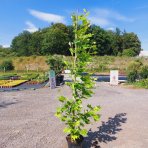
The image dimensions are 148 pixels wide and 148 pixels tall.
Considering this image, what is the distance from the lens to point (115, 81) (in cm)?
2536

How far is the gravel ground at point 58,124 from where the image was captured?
358 inches

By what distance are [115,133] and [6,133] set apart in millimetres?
4357

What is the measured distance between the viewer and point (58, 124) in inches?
445

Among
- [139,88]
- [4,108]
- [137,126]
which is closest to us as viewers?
[137,126]

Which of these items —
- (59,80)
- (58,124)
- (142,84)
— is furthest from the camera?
(59,80)

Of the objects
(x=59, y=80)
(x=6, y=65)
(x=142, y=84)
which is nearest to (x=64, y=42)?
(x=6, y=65)

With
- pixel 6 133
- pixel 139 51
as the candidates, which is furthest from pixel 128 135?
pixel 139 51

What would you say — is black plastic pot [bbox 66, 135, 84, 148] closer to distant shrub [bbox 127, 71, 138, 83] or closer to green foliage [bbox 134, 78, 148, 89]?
green foliage [bbox 134, 78, 148, 89]

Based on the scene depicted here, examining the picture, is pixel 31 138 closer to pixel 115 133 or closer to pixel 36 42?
pixel 115 133

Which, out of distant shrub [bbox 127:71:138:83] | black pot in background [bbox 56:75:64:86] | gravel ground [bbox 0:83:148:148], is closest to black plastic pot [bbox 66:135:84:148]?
gravel ground [bbox 0:83:148:148]

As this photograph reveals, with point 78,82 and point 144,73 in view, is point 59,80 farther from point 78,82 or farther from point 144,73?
point 78,82

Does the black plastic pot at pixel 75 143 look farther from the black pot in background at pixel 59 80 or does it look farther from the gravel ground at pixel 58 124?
the black pot in background at pixel 59 80

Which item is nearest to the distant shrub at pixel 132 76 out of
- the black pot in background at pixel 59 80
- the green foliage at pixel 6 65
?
the black pot in background at pixel 59 80

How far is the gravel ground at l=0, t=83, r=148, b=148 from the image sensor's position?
29.9 feet
